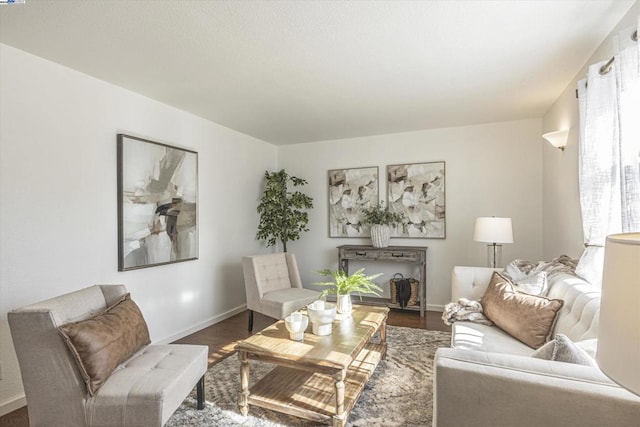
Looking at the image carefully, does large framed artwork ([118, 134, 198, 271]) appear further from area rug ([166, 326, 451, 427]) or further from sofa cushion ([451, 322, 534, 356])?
sofa cushion ([451, 322, 534, 356])

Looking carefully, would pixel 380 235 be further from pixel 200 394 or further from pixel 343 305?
pixel 200 394

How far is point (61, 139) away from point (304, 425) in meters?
2.66

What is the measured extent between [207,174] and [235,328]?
183 centimetres

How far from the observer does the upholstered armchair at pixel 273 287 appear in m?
3.49

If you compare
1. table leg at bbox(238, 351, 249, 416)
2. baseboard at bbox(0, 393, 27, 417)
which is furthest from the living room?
table leg at bbox(238, 351, 249, 416)

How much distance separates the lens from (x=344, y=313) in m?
2.72

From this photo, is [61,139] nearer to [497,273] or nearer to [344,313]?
[344,313]

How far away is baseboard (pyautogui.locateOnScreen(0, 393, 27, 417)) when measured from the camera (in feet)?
7.21

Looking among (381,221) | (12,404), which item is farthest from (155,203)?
(381,221)

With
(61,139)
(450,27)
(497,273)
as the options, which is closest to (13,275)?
(61,139)

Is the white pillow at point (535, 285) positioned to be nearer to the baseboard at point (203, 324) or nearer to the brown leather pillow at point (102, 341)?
the brown leather pillow at point (102, 341)

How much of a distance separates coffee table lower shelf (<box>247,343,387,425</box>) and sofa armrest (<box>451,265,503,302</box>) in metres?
1.07

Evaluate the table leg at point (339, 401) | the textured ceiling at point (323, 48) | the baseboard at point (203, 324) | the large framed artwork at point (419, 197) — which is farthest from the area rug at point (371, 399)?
the textured ceiling at point (323, 48)

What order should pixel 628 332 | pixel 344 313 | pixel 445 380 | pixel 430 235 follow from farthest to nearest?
1. pixel 430 235
2. pixel 344 313
3. pixel 445 380
4. pixel 628 332
